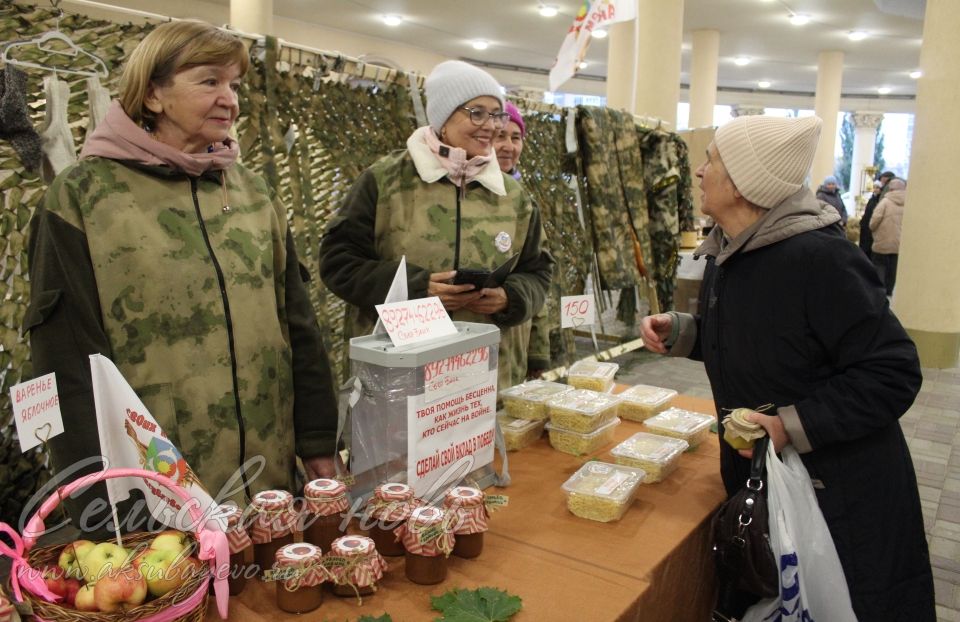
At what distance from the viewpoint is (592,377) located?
2094mm

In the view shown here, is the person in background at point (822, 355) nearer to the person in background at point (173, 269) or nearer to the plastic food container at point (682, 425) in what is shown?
the plastic food container at point (682, 425)

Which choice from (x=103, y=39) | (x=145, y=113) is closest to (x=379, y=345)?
(x=145, y=113)

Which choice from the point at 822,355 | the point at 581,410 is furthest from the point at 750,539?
the point at 581,410

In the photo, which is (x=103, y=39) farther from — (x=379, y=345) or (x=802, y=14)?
(x=802, y=14)

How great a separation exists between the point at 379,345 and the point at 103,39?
1.41m

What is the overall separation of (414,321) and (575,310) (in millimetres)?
1286

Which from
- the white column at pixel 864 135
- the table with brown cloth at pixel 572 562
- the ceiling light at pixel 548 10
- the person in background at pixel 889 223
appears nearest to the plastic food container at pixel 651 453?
the table with brown cloth at pixel 572 562

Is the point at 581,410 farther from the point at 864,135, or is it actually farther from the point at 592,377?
the point at 864,135

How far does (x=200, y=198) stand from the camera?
133 centimetres

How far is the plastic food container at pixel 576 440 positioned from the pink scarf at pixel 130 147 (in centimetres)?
104

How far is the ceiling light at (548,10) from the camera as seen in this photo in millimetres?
10844

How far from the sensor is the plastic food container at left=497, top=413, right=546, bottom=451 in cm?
180

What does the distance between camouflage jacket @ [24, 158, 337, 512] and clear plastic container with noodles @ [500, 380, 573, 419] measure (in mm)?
562

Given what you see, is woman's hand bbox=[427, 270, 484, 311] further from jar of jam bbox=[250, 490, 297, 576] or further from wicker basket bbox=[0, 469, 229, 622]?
wicker basket bbox=[0, 469, 229, 622]
